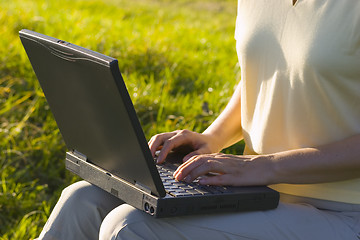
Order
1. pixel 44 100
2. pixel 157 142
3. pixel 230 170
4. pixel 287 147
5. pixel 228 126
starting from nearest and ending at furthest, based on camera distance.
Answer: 1. pixel 230 170
2. pixel 287 147
3. pixel 157 142
4. pixel 228 126
5. pixel 44 100

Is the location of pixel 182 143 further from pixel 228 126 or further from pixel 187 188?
pixel 187 188

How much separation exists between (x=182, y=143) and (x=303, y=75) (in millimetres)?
495

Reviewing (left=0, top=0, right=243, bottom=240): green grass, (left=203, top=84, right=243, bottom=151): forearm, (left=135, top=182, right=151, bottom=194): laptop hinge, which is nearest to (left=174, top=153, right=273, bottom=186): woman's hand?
(left=135, top=182, right=151, bottom=194): laptop hinge

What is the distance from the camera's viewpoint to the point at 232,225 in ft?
5.91

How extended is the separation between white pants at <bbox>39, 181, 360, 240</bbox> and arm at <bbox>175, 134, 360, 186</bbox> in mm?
97

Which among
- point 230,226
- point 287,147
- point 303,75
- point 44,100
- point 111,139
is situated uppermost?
point 303,75

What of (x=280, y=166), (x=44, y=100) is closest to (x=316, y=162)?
(x=280, y=166)

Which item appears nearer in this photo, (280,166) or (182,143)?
(280,166)

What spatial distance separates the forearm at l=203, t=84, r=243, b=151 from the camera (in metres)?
2.37

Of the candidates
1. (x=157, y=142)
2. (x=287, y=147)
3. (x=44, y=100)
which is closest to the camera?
(x=287, y=147)

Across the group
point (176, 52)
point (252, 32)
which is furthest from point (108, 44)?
point (252, 32)

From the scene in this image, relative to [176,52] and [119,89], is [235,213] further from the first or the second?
[176,52]

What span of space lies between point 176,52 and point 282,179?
313 centimetres

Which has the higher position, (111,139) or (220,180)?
(111,139)
